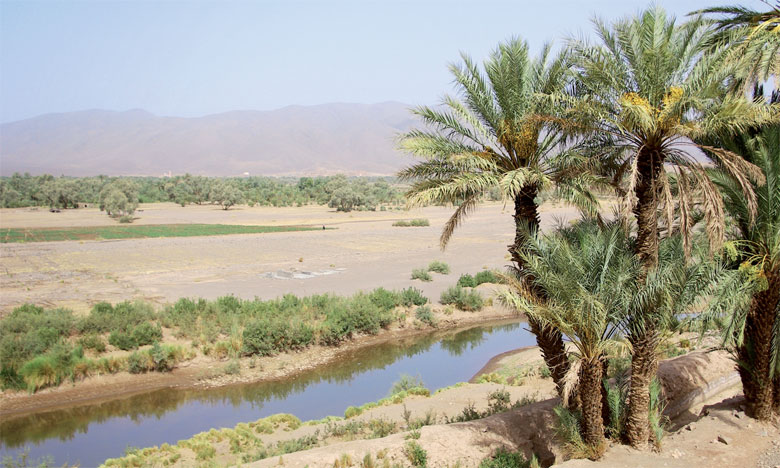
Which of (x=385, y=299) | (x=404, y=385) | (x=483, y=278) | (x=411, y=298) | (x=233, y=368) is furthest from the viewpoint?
(x=483, y=278)

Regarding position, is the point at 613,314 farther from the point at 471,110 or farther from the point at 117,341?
the point at 117,341

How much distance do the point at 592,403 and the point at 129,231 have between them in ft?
179

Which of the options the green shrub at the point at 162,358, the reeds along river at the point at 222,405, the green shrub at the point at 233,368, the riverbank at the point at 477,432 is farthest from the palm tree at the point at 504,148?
the green shrub at the point at 162,358

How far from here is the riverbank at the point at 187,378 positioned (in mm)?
18766

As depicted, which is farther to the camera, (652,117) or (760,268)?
(760,268)

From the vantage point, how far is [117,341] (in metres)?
21.7

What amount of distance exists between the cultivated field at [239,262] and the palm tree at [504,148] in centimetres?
1020

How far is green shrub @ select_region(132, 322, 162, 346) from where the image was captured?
2208 cm

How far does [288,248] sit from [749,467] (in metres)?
39.1

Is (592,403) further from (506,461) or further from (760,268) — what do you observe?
(760,268)

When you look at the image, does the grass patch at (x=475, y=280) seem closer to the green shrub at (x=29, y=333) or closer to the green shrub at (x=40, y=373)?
the green shrub at (x=29, y=333)

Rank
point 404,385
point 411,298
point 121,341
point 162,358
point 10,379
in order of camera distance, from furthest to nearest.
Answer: point 411,298 → point 121,341 → point 162,358 → point 404,385 → point 10,379

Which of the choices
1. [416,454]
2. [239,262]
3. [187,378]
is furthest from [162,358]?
[239,262]

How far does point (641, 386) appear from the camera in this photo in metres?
10.9
